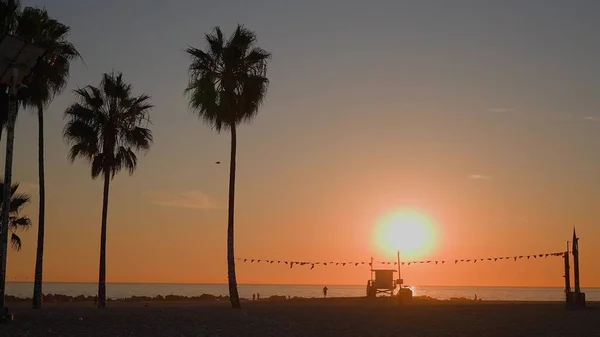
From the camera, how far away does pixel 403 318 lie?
3159 cm

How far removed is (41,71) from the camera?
1359 inches

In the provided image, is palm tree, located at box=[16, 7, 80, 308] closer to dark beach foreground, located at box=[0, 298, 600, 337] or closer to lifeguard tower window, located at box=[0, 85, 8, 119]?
lifeguard tower window, located at box=[0, 85, 8, 119]

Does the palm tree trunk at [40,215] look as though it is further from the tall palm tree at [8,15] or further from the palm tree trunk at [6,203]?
the palm tree trunk at [6,203]

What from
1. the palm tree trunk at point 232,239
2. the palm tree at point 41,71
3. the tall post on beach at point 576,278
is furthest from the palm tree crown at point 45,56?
the tall post on beach at point 576,278

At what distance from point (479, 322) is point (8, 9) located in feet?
73.7

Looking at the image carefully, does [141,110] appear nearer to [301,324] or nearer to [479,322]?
[301,324]

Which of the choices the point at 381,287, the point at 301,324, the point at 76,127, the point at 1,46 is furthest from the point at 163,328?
the point at 381,287

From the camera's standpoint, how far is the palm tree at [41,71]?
33125 mm

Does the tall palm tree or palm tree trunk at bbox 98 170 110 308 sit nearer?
the tall palm tree

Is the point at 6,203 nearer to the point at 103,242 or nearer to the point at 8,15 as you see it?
the point at 8,15

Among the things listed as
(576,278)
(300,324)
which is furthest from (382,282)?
(300,324)

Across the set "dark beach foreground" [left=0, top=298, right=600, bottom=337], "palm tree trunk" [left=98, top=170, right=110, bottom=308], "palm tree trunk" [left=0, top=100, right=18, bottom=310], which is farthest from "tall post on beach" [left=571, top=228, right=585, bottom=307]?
"palm tree trunk" [left=0, top=100, right=18, bottom=310]

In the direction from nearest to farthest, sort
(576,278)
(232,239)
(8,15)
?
(8,15), (232,239), (576,278)

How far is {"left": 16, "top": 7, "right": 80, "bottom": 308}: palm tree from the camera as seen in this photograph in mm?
33125
